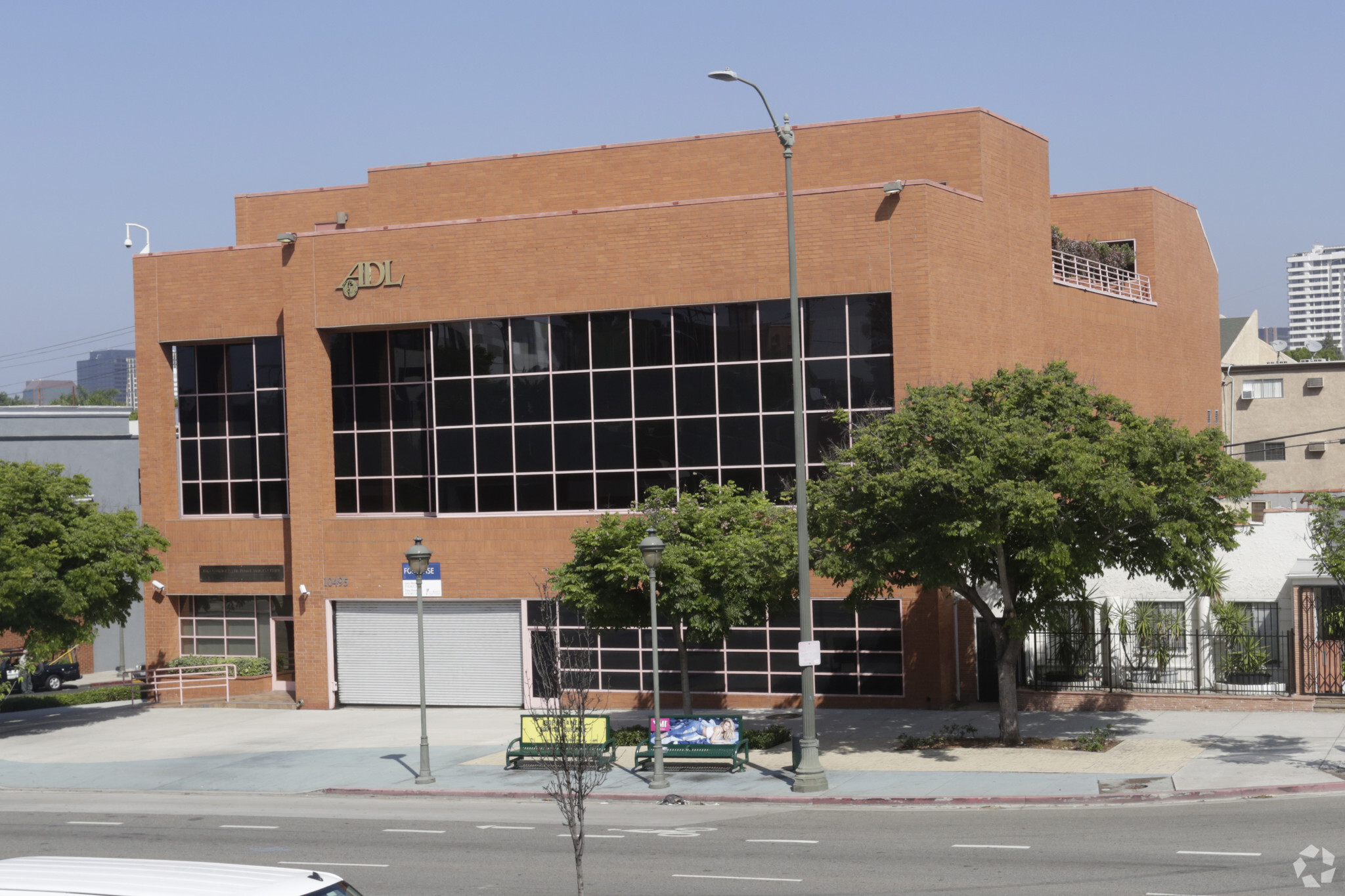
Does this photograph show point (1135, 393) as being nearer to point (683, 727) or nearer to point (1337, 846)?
point (683, 727)

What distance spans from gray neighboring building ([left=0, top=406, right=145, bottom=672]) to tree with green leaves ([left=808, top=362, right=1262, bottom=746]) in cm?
4388

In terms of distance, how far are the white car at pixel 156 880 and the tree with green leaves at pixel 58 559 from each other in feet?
78.5

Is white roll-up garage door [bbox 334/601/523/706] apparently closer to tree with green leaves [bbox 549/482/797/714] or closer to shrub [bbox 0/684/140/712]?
tree with green leaves [bbox 549/482/797/714]

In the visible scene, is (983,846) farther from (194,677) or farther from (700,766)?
(194,677)

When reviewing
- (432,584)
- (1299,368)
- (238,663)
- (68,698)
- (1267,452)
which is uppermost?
(1299,368)

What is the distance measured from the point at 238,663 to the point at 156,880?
3032 cm

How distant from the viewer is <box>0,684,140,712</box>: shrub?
1596 inches

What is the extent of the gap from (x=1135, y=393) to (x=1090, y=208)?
632 centimetres

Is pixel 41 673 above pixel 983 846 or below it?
below

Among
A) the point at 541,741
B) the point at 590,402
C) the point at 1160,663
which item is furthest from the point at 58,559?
the point at 1160,663

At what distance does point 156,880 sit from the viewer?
362 inches

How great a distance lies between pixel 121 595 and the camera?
113ft

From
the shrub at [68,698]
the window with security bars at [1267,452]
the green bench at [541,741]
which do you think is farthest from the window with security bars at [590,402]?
the window with security bars at [1267,452]

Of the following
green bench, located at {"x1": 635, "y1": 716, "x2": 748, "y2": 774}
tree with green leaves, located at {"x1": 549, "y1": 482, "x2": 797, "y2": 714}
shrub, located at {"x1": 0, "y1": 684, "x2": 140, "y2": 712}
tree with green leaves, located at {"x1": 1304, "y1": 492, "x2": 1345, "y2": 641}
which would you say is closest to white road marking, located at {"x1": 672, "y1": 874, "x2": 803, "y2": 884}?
green bench, located at {"x1": 635, "y1": 716, "x2": 748, "y2": 774}
